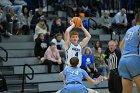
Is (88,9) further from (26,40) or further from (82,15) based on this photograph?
(26,40)

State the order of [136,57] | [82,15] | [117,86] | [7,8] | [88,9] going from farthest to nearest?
1. [88,9]
2. [82,15]
3. [7,8]
4. [117,86]
5. [136,57]

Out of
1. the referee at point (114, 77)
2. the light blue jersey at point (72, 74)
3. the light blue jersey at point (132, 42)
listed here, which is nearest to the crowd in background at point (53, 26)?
the referee at point (114, 77)

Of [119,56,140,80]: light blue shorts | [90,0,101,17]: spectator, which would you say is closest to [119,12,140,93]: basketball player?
[119,56,140,80]: light blue shorts

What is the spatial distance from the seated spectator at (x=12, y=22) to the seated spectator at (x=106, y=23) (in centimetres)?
367

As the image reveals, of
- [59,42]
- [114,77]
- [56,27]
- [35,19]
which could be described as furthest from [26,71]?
[114,77]

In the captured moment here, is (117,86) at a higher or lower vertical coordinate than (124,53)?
lower

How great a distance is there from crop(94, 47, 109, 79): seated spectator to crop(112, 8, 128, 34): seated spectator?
3.51 m

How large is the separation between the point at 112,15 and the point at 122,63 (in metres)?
13.6

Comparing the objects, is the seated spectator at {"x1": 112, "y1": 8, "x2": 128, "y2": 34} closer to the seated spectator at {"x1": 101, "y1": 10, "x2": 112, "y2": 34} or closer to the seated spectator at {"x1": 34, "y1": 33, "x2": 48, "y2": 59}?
the seated spectator at {"x1": 101, "y1": 10, "x2": 112, "y2": 34}

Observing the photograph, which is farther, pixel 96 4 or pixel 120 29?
pixel 96 4

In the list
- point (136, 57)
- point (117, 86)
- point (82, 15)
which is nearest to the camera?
point (136, 57)

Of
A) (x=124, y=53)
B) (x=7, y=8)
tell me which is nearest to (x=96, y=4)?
(x=7, y=8)

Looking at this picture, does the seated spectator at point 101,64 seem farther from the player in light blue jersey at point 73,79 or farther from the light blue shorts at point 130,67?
the light blue shorts at point 130,67

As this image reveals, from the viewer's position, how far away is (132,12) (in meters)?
19.7
